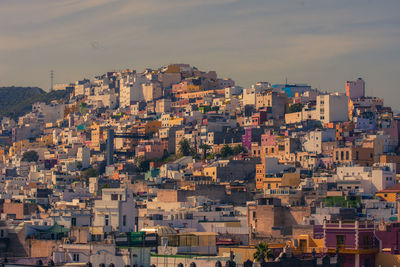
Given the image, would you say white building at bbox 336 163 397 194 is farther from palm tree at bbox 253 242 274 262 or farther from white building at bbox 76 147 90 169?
white building at bbox 76 147 90 169

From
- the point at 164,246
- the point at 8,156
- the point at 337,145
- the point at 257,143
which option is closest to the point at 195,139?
the point at 257,143

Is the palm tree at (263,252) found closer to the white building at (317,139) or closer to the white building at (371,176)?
the white building at (371,176)

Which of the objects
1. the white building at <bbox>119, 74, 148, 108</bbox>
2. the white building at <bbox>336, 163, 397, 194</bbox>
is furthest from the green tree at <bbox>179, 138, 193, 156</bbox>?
the white building at <bbox>119, 74, 148, 108</bbox>

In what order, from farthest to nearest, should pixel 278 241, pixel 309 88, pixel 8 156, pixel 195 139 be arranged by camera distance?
pixel 8 156 < pixel 309 88 < pixel 195 139 < pixel 278 241

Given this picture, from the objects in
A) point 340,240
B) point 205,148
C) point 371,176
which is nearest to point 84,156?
point 205,148

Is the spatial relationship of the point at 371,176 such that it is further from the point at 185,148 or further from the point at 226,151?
the point at 185,148

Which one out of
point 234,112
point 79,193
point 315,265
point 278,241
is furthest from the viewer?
point 234,112

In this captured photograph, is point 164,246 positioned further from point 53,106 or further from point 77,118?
point 53,106

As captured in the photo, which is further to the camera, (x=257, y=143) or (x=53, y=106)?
(x=53, y=106)
